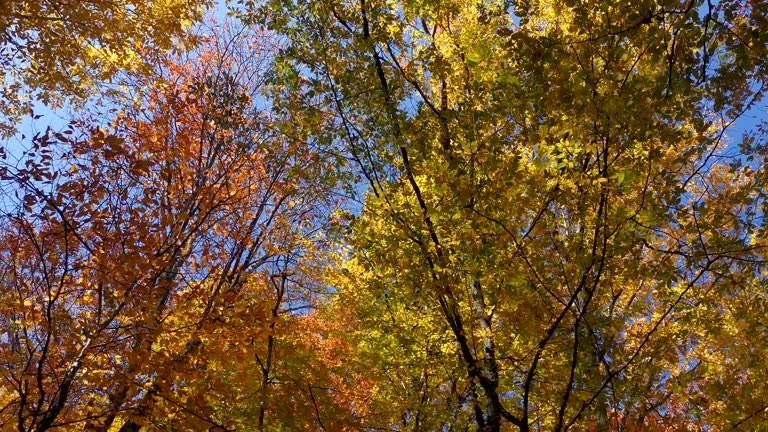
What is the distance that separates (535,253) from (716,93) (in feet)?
6.76

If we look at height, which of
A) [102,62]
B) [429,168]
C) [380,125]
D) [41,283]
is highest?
[102,62]

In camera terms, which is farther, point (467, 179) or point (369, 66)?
point (369, 66)

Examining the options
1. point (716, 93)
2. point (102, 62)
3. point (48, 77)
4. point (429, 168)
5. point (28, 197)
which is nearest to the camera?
point (716, 93)

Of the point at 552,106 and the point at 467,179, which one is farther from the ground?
the point at 552,106

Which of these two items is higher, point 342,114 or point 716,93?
point 342,114

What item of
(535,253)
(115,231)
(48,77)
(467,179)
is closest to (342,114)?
(467,179)

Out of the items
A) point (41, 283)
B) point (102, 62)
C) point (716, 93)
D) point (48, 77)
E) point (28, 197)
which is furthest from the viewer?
point (102, 62)

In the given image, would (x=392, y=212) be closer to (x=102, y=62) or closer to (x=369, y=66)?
(x=369, y=66)

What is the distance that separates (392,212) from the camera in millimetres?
4359

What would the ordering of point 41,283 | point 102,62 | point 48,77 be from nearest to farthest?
point 41,283 → point 48,77 → point 102,62

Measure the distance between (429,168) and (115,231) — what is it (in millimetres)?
3346

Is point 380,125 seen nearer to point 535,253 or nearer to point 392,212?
point 392,212

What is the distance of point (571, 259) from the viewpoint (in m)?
4.54

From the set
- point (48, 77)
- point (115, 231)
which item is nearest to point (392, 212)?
point (115, 231)
